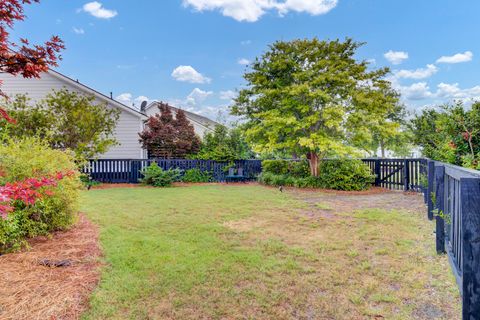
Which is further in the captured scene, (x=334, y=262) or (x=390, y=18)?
(x=390, y=18)

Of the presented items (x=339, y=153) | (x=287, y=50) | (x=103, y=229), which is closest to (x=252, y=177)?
(x=339, y=153)

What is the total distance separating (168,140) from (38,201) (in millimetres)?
11200

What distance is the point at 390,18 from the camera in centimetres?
1089

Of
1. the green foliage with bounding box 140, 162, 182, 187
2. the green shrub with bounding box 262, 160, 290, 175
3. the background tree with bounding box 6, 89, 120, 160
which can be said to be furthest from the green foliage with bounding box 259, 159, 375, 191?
the background tree with bounding box 6, 89, 120, 160

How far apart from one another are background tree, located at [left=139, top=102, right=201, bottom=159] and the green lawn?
906 centimetres

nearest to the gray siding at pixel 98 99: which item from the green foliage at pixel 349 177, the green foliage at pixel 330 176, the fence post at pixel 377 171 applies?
the green foliage at pixel 330 176

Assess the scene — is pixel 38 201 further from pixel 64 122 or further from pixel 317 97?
pixel 64 122

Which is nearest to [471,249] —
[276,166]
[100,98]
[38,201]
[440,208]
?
[440,208]

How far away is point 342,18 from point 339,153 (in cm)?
650

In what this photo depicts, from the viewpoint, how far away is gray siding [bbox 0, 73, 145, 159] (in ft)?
50.6

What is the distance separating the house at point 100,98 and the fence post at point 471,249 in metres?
15.5

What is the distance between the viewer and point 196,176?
46.0ft

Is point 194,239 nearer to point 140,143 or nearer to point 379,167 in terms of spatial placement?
point 379,167

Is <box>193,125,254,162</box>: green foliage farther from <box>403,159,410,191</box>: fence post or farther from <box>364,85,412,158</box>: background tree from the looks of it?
<box>403,159,410,191</box>: fence post
